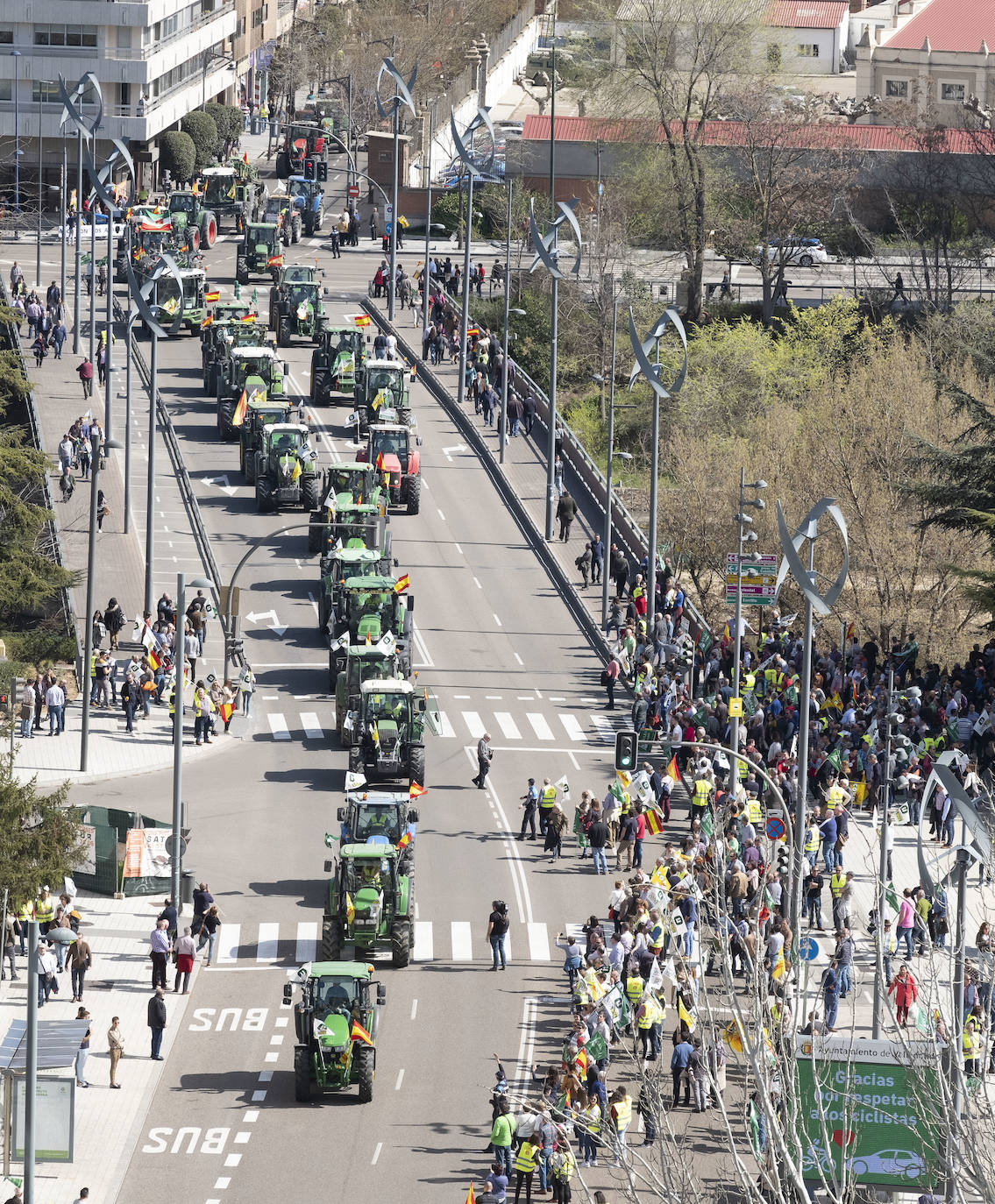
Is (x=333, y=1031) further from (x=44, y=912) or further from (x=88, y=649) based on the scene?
(x=88, y=649)

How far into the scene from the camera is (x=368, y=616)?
53281mm

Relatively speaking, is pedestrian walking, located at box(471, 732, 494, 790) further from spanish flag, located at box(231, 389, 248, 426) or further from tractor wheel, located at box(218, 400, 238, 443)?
tractor wheel, located at box(218, 400, 238, 443)

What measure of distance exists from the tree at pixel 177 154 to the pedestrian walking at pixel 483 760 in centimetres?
7233

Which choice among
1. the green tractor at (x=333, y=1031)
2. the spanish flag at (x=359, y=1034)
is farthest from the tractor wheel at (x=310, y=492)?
the spanish flag at (x=359, y=1034)

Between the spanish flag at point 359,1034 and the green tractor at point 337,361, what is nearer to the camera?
the spanish flag at point 359,1034

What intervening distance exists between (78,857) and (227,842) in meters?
5.95

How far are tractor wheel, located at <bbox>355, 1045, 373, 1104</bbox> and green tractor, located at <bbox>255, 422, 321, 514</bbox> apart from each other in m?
33.2

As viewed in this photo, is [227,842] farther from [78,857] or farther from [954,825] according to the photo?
[954,825]

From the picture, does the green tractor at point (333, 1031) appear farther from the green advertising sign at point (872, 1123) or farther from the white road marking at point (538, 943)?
the green advertising sign at point (872, 1123)

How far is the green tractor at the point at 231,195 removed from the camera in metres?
104

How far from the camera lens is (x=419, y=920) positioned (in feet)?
137

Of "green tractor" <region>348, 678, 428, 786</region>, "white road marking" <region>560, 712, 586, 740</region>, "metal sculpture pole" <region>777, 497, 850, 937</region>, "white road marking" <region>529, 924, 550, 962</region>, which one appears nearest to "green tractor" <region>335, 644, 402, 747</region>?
"green tractor" <region>348, 678, 428, 786</region>

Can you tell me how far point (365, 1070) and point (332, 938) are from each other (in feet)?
15.5

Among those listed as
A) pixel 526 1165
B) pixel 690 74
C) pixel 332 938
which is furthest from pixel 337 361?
pixel 526 1165
